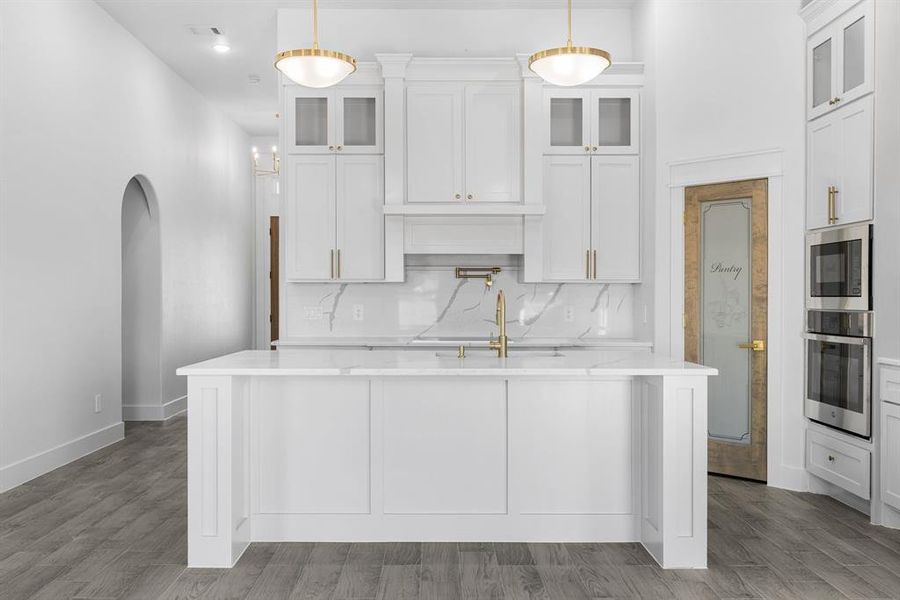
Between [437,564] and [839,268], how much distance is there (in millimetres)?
2784

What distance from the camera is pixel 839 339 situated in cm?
380

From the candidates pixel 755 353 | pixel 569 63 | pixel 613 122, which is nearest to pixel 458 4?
pixel 613 122

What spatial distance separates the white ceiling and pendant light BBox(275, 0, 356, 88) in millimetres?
2181

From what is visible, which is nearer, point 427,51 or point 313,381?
point 313,381

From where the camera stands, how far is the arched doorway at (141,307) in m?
6.29

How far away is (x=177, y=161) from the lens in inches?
266

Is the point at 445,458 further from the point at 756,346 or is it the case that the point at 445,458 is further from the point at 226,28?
the point at 226,28

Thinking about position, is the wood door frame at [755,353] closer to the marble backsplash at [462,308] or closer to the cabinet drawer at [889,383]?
the cabinet drawer at [889,383]

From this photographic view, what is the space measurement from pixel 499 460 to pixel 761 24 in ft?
10.7

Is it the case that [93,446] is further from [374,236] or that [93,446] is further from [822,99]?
[822,99]

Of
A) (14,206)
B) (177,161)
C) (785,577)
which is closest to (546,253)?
(785,577)

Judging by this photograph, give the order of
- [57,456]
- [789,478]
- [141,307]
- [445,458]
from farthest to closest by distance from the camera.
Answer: [141,307] < [57,456] < [789,478] < [445,458]

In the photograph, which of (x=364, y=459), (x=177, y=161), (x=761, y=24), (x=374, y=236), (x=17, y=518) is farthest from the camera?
(x=177, y=161)

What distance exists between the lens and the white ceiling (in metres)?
5.18
